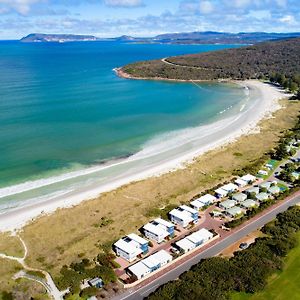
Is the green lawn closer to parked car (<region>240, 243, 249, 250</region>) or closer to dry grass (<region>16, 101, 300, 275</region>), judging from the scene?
parked car (<region>240, 243, 249, 250</region>)

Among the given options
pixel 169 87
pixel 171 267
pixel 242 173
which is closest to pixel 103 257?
pixel 171 267

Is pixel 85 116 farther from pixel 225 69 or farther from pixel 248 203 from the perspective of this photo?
pixel 225 69

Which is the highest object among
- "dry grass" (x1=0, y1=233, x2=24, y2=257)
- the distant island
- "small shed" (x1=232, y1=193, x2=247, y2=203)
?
the distant island

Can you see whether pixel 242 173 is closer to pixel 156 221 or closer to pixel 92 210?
pixel 156 221

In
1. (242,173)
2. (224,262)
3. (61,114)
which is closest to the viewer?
(224,262)

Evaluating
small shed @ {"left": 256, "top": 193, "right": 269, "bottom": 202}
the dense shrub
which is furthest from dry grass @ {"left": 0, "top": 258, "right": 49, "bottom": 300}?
small shed @ {"left": 256, "top": 193, "right": 269, "bottom": 202}

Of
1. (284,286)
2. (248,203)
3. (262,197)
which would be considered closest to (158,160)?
(248,203)

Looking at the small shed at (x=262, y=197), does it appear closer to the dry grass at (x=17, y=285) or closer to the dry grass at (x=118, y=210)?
the dry grass at (x=118, y=210)
